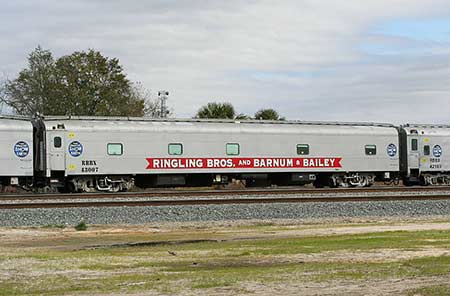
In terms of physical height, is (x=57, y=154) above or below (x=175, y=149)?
below

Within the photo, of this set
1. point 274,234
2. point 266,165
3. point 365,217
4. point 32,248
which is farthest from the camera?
point 266,165

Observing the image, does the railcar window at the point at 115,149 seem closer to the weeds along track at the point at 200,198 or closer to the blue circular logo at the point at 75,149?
the blue circular logo at the point at 75,149

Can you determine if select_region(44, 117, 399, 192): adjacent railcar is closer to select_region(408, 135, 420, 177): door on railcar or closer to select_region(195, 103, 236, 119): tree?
select_region(408, 135, 420, 177): door on railcar

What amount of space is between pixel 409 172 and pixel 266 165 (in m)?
8.15

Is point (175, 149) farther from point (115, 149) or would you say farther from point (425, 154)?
point (425, 154)

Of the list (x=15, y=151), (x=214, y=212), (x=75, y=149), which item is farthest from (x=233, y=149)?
(x=214, y=212)

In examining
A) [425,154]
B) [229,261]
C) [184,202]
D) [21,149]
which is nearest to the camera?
[229,261]

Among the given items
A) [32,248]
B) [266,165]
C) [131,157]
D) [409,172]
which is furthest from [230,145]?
[32,248]

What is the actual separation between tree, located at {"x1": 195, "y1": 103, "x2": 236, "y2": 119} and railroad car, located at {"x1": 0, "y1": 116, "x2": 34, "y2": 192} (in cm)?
3788

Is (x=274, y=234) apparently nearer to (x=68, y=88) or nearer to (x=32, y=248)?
(x=32, y=248)

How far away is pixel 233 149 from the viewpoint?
34.2 meters

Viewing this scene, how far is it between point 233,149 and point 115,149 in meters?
5.48

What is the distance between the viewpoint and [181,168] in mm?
33188

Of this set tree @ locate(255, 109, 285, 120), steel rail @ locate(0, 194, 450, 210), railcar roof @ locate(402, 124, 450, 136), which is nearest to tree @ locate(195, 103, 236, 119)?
tree @ locate(255, 109, 285, 120)
